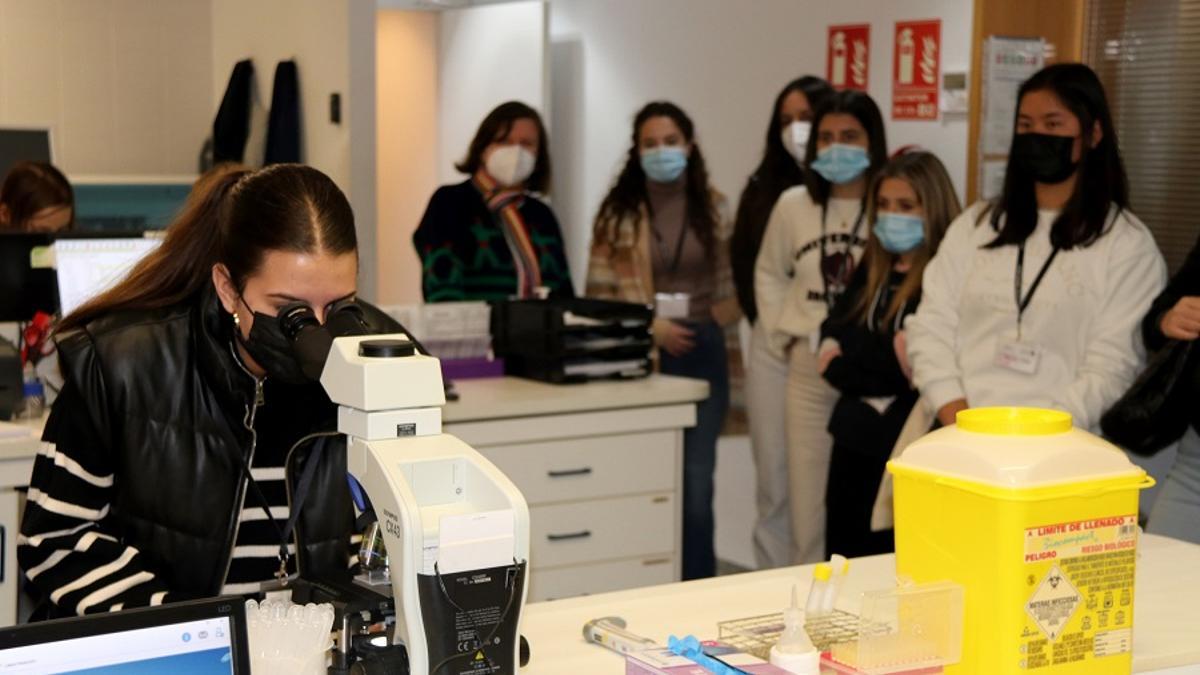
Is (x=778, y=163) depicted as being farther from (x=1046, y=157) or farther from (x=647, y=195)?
(x=1046, y=157)

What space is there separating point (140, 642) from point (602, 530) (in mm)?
2698

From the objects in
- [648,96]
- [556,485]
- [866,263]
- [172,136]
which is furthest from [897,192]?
[172,136]

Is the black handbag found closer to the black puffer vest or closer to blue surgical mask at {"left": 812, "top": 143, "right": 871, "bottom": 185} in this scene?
blue surgical mask at {"left": 812, "top": 143, "right": 871, "bottom": 185}

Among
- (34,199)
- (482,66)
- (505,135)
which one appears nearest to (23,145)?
(34,199)

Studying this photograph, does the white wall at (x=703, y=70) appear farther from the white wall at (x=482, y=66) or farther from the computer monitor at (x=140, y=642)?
the computer monitor at (x=140, y=642)

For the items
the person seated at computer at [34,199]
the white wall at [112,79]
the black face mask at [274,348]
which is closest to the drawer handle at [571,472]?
the black face mask at [274,348]

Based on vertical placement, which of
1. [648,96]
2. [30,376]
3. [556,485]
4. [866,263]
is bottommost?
[556,485]

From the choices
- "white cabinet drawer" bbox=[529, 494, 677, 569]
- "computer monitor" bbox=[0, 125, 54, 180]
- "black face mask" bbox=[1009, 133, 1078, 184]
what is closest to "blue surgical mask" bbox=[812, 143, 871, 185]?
"black face mask" bbox=[1009, 133, 1078, 184]

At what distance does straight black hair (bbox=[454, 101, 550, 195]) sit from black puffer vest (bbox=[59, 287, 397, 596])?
2660mm

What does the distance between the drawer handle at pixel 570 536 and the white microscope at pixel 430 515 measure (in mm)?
2382

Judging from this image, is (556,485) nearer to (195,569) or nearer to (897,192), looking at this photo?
(897,192)

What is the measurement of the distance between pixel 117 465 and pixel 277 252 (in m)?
0.43

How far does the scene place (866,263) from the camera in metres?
4.32

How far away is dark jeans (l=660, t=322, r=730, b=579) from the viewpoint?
179 inches
